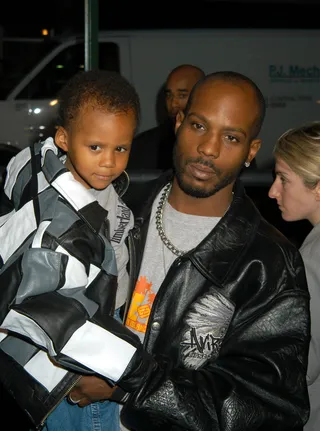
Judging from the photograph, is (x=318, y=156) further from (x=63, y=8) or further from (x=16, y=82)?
(x=63, y=8)

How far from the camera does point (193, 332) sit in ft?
7.06

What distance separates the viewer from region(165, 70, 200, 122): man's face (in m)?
5.35

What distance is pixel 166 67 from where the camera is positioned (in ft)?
27.7

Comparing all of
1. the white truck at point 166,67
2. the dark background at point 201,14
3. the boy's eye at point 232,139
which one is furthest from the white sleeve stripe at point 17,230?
the dark background at point 201,14

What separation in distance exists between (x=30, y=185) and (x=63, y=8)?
34.9ft

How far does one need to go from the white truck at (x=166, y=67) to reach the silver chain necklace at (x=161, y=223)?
19.3ft

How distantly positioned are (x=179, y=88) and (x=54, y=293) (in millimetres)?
3672

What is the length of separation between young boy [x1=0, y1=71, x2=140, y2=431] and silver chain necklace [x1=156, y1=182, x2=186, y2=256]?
0.12 meters

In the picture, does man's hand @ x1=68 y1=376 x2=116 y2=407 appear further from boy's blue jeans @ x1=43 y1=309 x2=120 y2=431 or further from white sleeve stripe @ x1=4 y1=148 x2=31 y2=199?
white sleeve stripe @ x1=4 y1=148 x2=31 y2=199

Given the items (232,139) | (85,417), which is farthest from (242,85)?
(85,417)

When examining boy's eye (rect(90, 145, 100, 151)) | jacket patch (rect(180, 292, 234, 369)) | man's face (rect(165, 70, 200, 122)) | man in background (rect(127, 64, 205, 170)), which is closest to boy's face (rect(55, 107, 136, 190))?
boy's eye (rect(90, 145, 100, 151))

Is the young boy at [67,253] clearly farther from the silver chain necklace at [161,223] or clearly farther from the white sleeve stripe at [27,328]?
the silver chain necklace at [161,223]

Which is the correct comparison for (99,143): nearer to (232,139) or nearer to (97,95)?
(97,95)

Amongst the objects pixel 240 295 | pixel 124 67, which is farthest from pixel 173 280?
pixel 124 67
